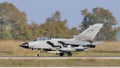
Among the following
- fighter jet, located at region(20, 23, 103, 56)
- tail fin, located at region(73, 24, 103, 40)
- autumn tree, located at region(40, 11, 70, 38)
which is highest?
autumn tree, located at region(40, 11, 70, 38)

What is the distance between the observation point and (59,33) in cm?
7431

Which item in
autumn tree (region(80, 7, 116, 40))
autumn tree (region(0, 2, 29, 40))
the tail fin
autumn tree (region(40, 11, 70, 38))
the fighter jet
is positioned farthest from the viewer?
autumn tree (region(80, 7, 116, 40))

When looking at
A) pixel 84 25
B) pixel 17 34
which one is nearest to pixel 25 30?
pixel 17 34

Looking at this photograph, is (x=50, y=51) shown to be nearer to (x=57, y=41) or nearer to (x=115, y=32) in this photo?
(x=57, y=41)

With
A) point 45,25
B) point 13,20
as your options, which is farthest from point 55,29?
point 13,20

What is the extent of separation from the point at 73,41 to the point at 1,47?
12.1 m

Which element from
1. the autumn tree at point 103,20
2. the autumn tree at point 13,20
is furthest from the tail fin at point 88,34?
the autumn tree at point 103,20

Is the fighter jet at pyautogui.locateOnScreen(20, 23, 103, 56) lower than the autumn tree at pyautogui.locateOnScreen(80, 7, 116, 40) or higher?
lower

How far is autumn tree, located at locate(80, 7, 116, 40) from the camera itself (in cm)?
8744

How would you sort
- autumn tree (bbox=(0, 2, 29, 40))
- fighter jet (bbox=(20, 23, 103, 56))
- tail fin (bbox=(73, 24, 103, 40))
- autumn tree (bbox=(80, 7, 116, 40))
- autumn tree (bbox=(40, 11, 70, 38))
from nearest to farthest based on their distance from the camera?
fighter jet (bbox=(20, 23, 103, 56))
tail fin (bbox=(73, 24, 103, 40))
autumn tree (bbox=(40, 11, 70, 38))
autumn tree (bbox=(0, 2, 29, 40))
autumn tree (bbox=(80, 7, 116, 40))

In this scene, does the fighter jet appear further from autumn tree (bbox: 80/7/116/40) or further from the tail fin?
autumn tree (bbox: 80/7/116/40)

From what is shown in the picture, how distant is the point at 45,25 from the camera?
255 ft

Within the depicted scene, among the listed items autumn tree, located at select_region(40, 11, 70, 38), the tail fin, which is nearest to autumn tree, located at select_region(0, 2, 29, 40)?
autumn tree, located at select_region(40, 11, 70, 38)

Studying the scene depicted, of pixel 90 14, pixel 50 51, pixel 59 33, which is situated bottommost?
pixel 50 51
